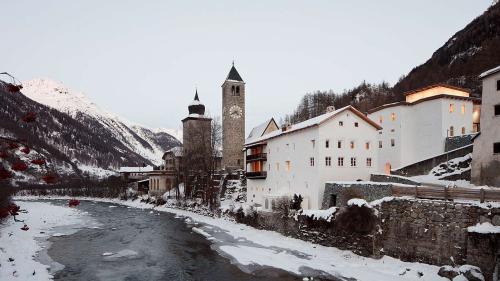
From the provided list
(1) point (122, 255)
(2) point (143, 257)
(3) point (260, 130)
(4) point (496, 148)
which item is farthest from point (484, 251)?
(3) point (260, 130)

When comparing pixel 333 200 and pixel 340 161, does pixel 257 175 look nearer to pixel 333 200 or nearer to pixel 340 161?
pixel 340 161

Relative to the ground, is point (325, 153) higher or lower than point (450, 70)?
lower

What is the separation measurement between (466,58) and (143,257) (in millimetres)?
112134

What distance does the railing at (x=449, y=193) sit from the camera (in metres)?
23.4

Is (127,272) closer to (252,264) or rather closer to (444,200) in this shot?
(252,264)

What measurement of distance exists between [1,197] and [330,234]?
114 feet

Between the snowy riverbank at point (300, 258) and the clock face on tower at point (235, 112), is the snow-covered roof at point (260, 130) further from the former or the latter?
the snowy riverbank at point (300, 258)

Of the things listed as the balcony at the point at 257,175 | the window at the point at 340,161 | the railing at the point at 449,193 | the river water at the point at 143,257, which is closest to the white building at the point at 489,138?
the railing at the point at 449,193

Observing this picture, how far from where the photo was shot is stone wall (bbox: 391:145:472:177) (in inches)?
1739

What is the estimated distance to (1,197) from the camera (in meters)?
42.1

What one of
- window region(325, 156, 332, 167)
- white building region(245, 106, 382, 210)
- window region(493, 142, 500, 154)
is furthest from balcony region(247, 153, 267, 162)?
window region(493, 142, 500, 154)

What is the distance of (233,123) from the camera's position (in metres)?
83.0

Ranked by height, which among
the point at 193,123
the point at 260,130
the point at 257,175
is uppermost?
the point at 193,123

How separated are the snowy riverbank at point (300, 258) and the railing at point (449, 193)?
4777mm
